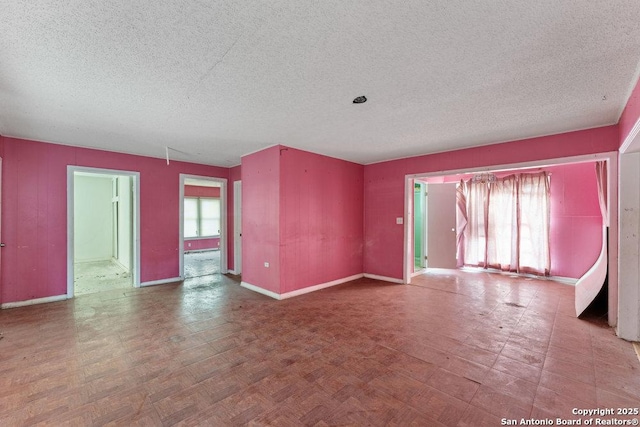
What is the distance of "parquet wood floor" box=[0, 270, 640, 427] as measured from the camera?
6.10 ft

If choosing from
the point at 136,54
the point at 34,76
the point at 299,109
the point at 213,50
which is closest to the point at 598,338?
the point at 299,109

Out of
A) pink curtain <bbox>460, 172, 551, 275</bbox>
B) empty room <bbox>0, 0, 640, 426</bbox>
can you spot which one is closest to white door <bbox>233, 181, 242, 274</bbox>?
empty room <bbox>0, 0, 640, 426</bbox>

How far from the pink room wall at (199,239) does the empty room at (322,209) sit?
3.80m

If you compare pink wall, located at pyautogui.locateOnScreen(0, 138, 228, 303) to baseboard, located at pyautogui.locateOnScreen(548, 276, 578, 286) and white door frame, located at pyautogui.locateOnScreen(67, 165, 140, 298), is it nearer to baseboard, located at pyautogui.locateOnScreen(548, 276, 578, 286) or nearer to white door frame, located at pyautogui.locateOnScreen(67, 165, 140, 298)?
white door frame, located at pyautogui.locateOnScreen(67, 165, 140, 298)

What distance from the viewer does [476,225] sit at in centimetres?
659

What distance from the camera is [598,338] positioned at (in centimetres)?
295

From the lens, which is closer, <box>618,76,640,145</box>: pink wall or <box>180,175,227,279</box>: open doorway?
<box>618,76,640,145</box>: pink wall

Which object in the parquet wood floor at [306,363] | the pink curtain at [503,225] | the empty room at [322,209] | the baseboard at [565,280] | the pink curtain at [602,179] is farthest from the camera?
the pink curtain at [503,225]

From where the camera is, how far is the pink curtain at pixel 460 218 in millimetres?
6781

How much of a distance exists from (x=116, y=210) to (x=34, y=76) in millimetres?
Answer: 6352

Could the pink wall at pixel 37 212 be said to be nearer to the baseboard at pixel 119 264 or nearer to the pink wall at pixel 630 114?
the baseboard at pixel 119 264

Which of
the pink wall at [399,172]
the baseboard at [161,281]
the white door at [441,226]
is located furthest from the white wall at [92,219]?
the white door at [441,226]

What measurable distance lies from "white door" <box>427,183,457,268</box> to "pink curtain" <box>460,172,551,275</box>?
23.7 inches

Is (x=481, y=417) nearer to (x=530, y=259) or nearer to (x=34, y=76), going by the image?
(x=34, y=76)
